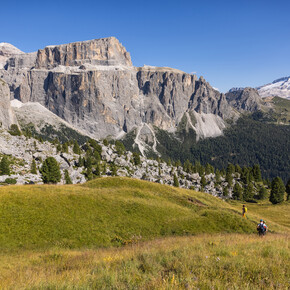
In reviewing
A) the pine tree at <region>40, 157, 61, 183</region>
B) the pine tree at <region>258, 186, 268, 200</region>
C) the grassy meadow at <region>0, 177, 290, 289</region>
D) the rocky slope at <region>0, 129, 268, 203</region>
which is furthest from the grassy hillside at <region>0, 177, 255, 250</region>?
the pine tree at <region>258, 186, 268, 200</region>

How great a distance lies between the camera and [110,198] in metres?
29.7

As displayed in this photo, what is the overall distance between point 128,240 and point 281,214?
6391 cm

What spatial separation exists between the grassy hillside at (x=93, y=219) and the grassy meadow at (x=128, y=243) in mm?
96

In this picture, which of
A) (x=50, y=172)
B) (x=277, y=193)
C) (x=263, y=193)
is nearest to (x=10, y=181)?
(x=50, y=172)

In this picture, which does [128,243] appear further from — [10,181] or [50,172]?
[50,172]

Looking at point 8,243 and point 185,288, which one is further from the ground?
point 185,288

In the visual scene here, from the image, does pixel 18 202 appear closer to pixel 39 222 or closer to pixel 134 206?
pixel 39 222

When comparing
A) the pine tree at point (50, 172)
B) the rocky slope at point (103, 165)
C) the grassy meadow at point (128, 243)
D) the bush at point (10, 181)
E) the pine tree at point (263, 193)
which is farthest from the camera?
the pine tree at point (263, 193)

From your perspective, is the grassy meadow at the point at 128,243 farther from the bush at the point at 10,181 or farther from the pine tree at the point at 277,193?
the pine tree at the point at 277,193

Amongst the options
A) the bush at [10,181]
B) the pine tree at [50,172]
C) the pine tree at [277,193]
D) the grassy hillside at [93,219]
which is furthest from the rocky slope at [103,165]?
the grassy hillside at [93,219]

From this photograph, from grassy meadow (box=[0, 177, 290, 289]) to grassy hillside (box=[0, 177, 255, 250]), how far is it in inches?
3.8

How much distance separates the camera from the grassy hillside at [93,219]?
67.0 feet

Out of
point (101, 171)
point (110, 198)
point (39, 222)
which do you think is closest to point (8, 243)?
point (39, 222)

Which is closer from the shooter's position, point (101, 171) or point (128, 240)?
point (128, 240)
